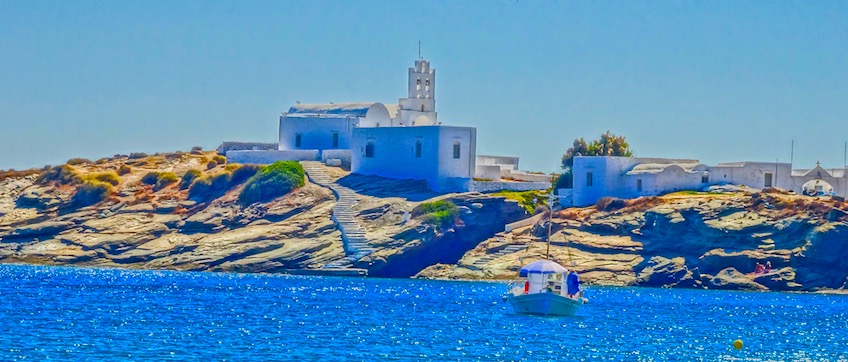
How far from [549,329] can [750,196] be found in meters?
36.2

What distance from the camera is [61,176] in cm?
11550

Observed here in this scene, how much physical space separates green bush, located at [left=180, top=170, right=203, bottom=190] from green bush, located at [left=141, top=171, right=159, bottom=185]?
2.20 m

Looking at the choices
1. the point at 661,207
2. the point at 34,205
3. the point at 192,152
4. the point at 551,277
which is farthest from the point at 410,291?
the point at 192,152

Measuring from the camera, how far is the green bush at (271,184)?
107250mm

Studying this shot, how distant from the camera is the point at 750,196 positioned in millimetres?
95562

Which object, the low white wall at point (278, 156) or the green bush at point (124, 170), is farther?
the green bush at point (124, 170)

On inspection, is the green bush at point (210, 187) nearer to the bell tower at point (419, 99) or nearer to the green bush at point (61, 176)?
the green bush at point (61, 176)

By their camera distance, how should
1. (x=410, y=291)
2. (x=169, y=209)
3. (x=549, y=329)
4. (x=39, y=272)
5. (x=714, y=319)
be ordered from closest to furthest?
(x=549, y=329)
(x=714, y=319)
(x=410, y=291)
(x=39, y=272)
(x=169, y=209)

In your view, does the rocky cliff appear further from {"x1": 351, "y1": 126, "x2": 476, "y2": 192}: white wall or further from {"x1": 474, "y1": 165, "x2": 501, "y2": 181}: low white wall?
{"x1": 474, "y1": 165, "x2": 501, "y2": 181}: low white wall

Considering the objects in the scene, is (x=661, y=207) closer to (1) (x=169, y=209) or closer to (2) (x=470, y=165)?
(2) (x=470, y=165)

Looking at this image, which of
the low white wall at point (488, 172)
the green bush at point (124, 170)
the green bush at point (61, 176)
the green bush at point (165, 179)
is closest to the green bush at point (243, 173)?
the green bush at point (165, 179)

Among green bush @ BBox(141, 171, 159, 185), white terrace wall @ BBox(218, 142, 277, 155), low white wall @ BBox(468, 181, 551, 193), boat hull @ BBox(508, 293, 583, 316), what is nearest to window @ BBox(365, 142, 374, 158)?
low white wall @ BBox(468, 181, 551, 193)

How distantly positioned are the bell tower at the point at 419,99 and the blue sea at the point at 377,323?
110 feet

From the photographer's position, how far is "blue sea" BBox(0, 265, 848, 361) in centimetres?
5272
